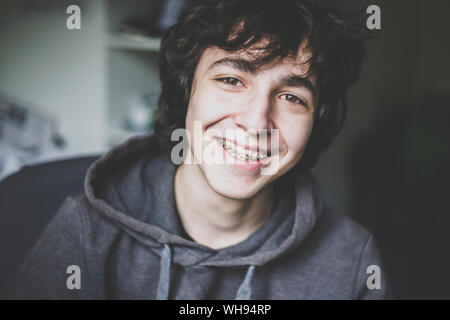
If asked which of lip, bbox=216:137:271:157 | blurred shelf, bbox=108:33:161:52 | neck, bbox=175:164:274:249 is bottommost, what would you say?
neck, bbox=175:164:274:249

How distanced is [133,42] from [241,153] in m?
0.97

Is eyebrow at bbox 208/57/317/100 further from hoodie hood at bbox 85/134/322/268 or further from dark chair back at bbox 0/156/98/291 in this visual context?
dark chair back at bbox 0/156/98/291

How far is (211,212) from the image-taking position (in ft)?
3.12

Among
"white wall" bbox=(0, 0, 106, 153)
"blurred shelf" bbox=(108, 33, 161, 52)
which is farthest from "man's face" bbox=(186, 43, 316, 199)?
"white wall" bbox=(0, 0, 106, 153)

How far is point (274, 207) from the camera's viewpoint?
103 cm

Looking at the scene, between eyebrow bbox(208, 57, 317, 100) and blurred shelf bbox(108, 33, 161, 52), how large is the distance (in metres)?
0.80

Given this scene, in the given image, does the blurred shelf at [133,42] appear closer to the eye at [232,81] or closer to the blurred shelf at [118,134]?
the blurred shelf at [118,134]

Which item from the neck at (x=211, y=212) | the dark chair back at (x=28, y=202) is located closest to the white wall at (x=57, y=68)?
the dark chair back at (x=28, y=202)

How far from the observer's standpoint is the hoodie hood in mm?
877

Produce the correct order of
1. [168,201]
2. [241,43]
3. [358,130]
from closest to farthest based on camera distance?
[241,43] → [168,201] → [358,130]

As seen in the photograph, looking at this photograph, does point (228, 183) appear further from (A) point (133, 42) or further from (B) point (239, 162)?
(A) point (133, 42)

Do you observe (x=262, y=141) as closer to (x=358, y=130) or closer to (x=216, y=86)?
(x=216, y=86)
